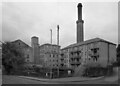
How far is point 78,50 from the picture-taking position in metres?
61.1

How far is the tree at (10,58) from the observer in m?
41.1

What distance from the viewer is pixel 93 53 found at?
53.0m

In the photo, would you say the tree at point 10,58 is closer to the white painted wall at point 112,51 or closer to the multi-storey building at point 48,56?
the multi-storey building at point 48,56

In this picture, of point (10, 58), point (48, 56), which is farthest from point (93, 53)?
point (48, 56)

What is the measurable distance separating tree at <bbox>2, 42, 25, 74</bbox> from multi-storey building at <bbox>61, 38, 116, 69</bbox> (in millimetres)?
22675

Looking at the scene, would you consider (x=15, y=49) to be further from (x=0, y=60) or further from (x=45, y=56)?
(x=45, y=56)

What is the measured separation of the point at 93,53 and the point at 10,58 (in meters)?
29.1

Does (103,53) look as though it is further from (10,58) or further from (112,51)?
(10,58)

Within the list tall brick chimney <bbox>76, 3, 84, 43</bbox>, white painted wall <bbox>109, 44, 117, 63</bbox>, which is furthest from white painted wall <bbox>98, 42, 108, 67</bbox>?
tall brick chimney <bbox>76, 3, 84, 43</bbox>

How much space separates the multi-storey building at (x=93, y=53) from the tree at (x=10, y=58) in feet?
74.4

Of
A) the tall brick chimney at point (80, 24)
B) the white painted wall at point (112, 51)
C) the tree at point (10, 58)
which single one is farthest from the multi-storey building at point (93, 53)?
the tree at point (10, 58)

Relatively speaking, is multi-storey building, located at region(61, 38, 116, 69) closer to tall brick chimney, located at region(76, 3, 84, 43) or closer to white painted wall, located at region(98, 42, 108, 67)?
white painted wall, located at region(98, 42, 108, 67)

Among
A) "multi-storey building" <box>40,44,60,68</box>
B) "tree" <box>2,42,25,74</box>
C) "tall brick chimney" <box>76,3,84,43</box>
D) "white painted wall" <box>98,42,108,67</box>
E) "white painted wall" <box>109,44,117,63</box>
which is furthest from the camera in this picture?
"multi-storey building" <box>40,44,60,68</box>

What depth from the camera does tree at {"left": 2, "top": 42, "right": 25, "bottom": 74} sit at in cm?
4106
